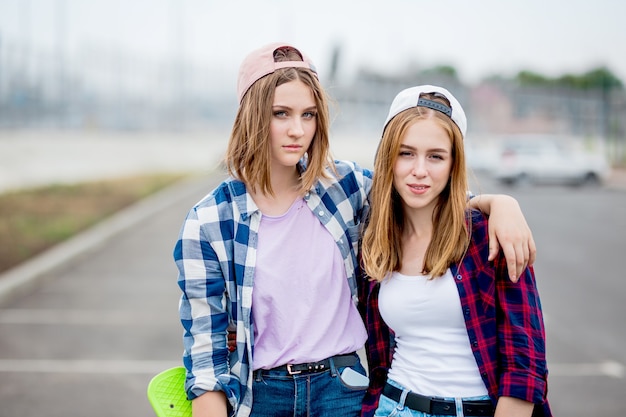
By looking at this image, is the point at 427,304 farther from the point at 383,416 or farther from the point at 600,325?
the point at 600,325

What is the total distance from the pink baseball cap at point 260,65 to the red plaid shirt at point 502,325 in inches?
34.2

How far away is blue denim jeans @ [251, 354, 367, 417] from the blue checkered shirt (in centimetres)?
5

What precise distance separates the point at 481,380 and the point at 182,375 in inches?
40.4

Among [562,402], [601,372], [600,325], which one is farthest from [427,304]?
[600,325]

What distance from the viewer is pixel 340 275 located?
2422 millimetres

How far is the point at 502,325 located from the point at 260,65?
1.20m

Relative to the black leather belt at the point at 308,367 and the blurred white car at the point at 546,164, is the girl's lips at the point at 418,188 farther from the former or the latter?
the blurred white car at the point at 546,164

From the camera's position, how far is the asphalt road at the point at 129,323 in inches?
196

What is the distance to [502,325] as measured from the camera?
2.17 meters

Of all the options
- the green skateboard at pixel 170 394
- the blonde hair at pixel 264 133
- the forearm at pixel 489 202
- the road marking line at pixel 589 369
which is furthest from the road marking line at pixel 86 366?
the forearm at pixel 489 202

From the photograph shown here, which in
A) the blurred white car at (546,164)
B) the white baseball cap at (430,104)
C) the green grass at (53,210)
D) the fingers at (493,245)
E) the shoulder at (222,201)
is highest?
the white baseball cap at (430,104)

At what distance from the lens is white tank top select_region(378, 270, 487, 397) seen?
2215mm

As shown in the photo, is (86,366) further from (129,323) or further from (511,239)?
(511,239)

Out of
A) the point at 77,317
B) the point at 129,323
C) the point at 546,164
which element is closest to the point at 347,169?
the point at 129,323
